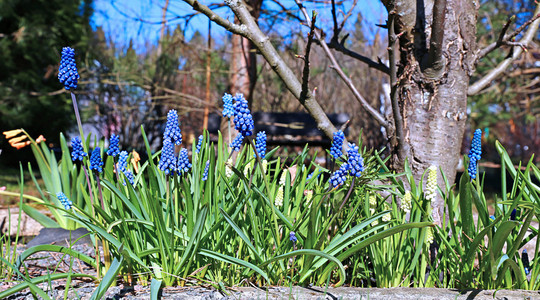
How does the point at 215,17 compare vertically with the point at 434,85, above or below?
above

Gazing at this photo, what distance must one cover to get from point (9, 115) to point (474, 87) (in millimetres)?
8898

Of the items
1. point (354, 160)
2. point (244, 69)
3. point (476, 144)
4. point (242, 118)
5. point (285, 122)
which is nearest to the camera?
point (242, 118)

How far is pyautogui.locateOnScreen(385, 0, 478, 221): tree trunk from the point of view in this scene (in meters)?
2.02

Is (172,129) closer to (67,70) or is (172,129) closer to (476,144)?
(67,70)

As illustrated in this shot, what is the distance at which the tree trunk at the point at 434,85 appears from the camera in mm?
2020

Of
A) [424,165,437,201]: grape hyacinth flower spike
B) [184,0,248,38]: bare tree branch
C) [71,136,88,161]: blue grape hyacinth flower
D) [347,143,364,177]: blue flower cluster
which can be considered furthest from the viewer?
[184,0,248,38]: bare tree branch

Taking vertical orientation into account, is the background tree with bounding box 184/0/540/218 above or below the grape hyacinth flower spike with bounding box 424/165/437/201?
above

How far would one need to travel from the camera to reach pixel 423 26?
2.08 m

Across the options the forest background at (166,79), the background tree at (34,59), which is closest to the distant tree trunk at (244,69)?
the forest background at (166,79)

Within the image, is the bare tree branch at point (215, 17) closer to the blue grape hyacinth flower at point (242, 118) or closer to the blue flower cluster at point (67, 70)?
the blue flower cluster at point (67, 70)

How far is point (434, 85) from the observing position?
6.66 feet

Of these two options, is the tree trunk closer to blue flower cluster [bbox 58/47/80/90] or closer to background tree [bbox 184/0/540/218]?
background tree [bbox 184/0/540/218]

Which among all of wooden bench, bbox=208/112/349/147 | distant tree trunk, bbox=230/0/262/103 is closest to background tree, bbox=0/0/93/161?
wooden bench, bbox=208/112/349/147

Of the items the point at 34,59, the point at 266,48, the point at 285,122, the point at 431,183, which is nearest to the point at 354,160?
the point at 431,183
